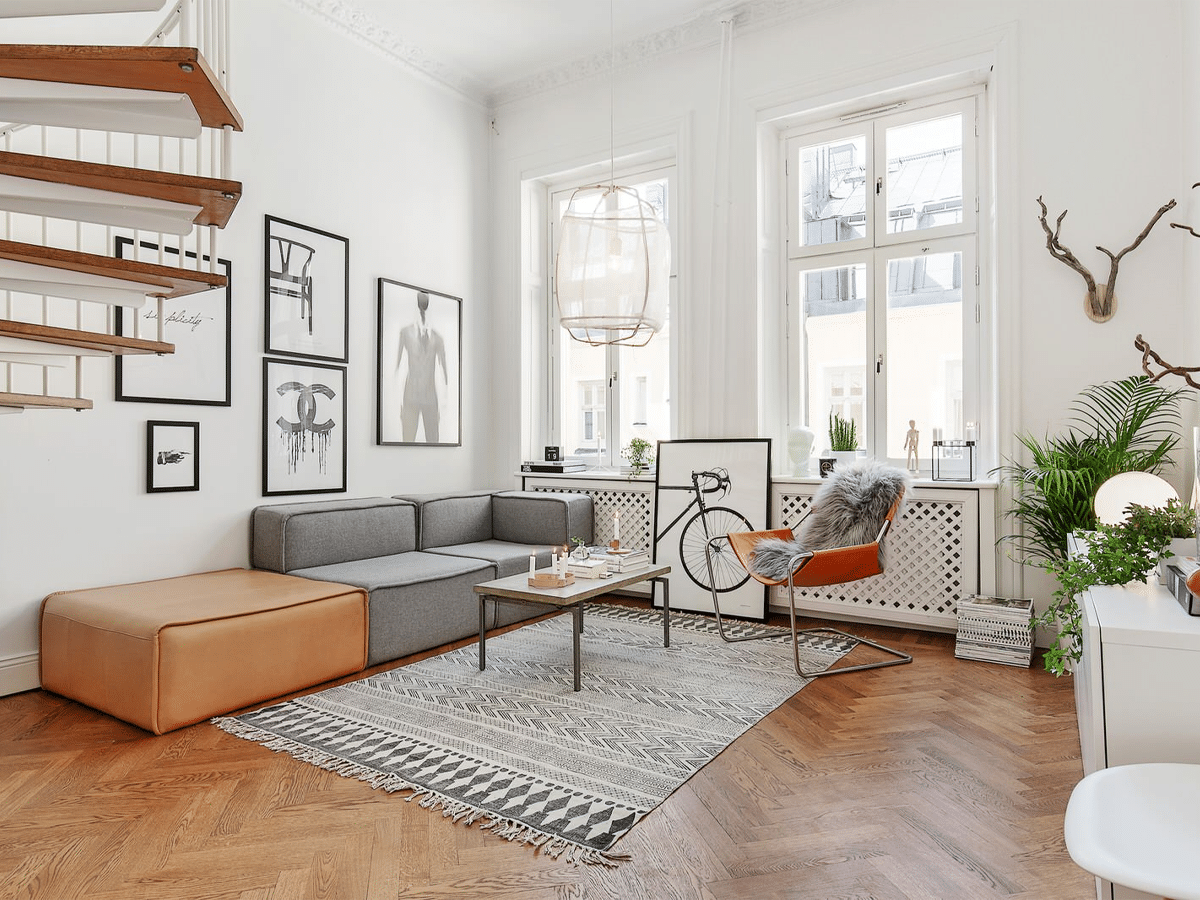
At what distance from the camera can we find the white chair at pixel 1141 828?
964 millimetres

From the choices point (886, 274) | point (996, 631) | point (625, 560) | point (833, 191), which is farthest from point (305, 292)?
point (996, 631)

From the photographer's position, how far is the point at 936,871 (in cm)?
183

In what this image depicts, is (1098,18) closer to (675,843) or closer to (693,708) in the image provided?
(693,708)

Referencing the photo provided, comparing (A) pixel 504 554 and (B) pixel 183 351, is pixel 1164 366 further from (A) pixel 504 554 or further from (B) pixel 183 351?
(B) pixel 183 351

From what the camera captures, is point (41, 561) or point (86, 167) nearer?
point (86, 167)

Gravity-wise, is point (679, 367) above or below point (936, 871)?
above

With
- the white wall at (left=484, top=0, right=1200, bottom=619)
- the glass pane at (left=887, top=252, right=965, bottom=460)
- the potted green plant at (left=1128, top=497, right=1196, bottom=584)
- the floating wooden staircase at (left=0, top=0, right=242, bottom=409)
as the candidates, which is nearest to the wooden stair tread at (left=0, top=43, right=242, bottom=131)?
the floating wooden staircase at (left=0, top=0, right=242, bottom=409)

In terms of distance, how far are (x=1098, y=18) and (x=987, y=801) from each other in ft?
12.4

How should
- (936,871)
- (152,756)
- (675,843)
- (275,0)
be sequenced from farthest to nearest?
(275,0), (152,756), (675,843), (936,871)

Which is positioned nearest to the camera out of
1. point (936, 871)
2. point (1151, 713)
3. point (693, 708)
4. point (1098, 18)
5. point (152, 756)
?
point (1151, 713)

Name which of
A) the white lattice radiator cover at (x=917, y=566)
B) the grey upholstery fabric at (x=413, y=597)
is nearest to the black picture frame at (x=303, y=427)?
the grey upholstery fabric at (x=413, y=597)

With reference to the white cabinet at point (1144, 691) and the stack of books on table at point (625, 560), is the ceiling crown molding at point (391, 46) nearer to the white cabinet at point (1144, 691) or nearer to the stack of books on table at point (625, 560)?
the stack of books on table at point (625, 560)

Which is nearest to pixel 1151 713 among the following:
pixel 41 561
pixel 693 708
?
pixel 693 708

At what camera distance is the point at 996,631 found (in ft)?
11.8
